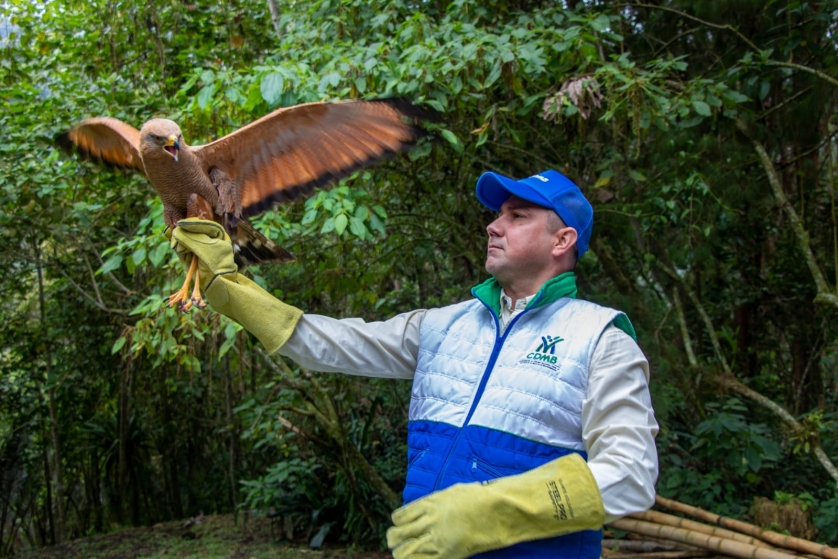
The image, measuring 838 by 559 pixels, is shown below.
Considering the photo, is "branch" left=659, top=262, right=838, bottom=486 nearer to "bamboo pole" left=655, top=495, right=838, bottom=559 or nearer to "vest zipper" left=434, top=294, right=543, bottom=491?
"bamboo pole" left=655, top=495, right=838, bottom=559

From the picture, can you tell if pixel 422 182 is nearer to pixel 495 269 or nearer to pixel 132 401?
pixel 495 269

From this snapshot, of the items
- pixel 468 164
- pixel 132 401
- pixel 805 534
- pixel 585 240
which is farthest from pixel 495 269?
pixel 132 401

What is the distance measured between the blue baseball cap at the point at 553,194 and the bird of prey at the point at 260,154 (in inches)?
29.8

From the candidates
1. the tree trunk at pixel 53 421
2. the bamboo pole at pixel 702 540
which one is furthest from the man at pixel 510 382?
the tree trunk at pixel 53 421

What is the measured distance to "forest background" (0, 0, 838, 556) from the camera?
395 centimetres

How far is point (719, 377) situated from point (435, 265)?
235 cm

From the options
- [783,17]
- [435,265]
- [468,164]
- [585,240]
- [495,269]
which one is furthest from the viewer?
[435,265]

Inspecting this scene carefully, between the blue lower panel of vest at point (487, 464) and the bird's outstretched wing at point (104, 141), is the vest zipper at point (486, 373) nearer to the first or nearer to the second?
the blue lower panel of vest at point (487, 464)

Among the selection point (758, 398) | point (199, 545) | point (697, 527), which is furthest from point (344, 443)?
point (758, 398)

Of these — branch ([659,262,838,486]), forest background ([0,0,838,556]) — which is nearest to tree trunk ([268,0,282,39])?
forest background ([0,0,838,556])

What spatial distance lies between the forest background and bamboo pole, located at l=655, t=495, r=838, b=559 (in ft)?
1.12

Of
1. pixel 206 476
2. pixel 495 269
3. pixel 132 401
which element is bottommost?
pixel 206 476

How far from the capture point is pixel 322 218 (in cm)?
398

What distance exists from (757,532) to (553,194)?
133 inches
